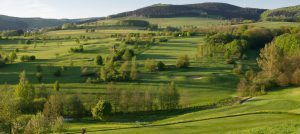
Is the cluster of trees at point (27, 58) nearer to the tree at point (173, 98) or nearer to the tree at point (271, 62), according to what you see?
the tree at point (173, 98)

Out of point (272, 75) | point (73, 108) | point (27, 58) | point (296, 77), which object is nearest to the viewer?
point (73, 108)

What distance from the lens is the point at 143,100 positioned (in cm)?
7938

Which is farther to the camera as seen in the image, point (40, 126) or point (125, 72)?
point (125, 72)

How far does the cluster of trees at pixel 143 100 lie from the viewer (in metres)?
79.2

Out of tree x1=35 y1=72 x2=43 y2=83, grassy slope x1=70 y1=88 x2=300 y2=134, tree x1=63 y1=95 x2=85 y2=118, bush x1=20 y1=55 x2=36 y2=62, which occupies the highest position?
bush x1=20 y1=55 x2=36 y2=62

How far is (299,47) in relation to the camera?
12006cm

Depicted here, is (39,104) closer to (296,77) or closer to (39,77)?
(39,77)

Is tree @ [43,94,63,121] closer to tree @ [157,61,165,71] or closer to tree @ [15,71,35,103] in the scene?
tree @ [15,71,35,103]

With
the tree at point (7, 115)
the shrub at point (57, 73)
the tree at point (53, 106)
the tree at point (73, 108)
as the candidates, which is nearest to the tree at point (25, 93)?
the tree at point (53, 106)

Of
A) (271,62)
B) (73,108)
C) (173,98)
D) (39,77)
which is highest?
Answer: (271,62)

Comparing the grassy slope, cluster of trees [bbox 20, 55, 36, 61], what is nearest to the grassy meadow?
the grassy slope

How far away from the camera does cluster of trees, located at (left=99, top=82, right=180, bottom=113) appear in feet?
260

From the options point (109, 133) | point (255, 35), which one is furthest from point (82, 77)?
point (255, 35)

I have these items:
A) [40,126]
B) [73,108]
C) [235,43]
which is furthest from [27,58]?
[40,126]
